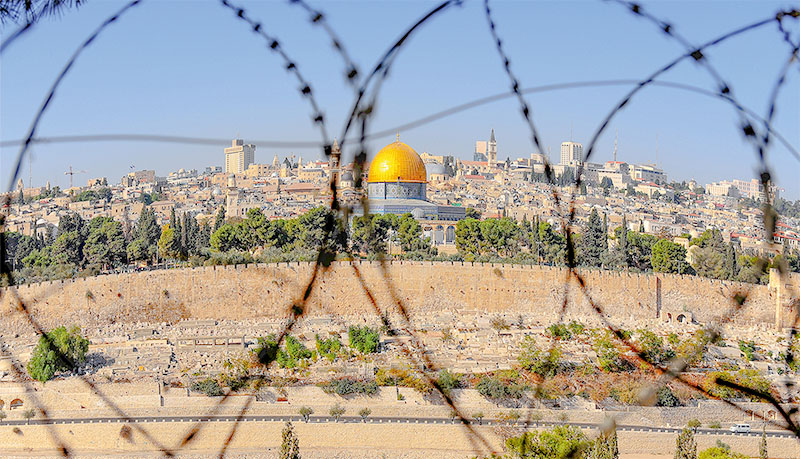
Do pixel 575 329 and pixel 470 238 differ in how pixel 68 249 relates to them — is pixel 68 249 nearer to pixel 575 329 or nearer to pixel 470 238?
pixel 470 238

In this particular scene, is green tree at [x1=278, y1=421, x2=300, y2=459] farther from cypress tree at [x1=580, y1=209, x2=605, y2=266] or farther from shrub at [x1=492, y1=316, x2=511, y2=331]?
cypress tree at [x1=580, y1=209, x2=605, y2=266]

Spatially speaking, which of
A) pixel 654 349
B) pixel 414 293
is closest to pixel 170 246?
pixel 414 293

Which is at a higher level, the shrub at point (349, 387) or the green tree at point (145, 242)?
the green tree at point (145, 242)

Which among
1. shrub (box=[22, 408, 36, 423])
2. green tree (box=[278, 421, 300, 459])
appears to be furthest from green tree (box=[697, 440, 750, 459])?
shrub (box=[22, 408, 36, 423])

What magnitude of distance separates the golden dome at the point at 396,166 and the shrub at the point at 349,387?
48.4 feet

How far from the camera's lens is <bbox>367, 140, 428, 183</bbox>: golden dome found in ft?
85.6

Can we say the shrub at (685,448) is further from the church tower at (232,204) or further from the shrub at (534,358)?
the church tower at (232,204)

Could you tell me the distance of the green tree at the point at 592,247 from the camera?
21.4 meters

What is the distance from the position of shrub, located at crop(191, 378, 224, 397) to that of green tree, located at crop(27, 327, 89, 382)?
1.61 meters

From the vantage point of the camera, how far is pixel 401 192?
85.8 ft

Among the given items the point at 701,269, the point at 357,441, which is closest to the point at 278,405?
the point at 357,441

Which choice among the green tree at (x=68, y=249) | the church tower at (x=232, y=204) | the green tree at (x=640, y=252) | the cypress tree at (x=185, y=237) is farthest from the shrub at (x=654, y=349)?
the church tower at (x=232, y=204)

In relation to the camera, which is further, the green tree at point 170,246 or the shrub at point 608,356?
the green tree at point 170,246

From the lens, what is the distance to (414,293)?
1725 cm
